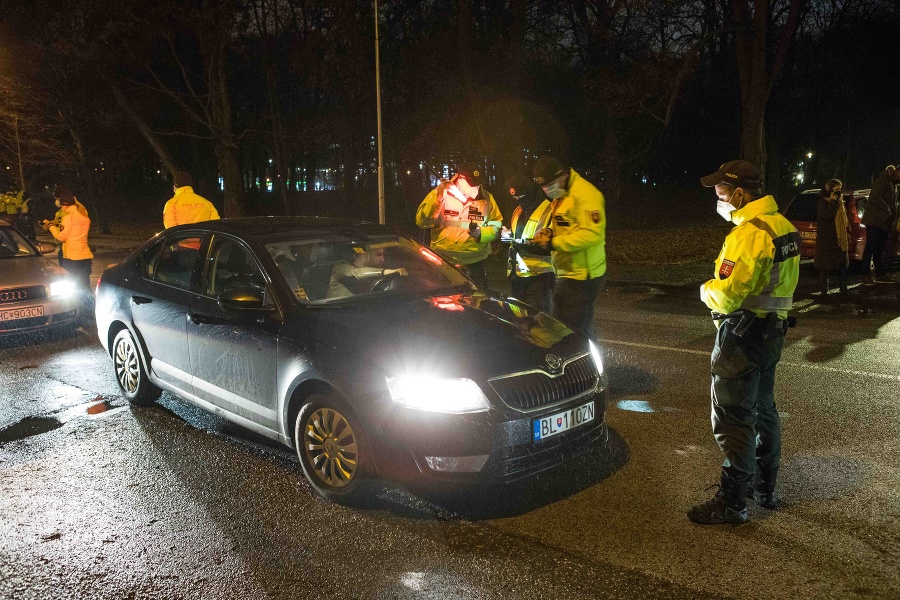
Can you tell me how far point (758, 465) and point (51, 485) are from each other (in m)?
4.21

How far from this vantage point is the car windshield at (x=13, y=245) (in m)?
10.1

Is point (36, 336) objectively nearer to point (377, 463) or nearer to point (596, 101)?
point (377, 463)

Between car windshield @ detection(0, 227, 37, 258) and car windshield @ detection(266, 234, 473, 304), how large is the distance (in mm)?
6616

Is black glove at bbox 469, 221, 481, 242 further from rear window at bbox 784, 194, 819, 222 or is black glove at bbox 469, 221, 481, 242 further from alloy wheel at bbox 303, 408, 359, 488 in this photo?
rear window at bbox 784, 194, 819, 222

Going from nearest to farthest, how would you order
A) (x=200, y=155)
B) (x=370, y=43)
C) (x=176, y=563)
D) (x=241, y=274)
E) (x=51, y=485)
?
(x=176, y=563) < (x=51, y=485) < (x=241, y=274) < (x=370, y=43) < (x=200, y=155)

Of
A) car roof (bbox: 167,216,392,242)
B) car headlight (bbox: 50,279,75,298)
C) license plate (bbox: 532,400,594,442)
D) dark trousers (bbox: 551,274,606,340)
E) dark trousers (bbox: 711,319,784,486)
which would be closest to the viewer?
dark trousers (bbox: 711,319,784,486)

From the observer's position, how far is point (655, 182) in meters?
49.4

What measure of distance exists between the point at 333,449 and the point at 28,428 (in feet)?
9.95

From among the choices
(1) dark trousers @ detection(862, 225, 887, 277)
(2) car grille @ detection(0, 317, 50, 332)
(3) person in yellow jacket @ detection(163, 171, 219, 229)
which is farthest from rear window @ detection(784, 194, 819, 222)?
(2) car grille @ detection(0, 317, 50, 332)

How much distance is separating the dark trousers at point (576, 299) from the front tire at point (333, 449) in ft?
7.81

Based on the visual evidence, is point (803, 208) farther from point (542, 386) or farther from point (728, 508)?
point (542, 386)

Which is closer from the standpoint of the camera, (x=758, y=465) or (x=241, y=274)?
(x=758, y=465)

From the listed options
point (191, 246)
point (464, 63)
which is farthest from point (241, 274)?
point (464, 63)

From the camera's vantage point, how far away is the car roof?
5362 millimetres
